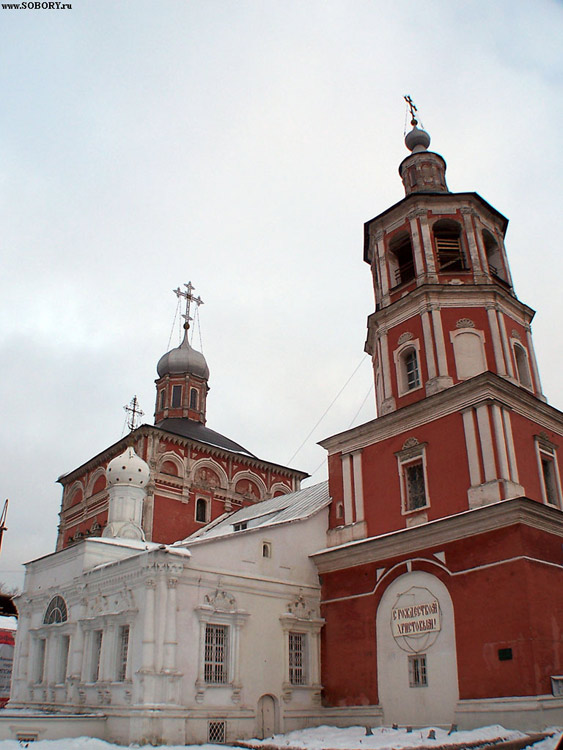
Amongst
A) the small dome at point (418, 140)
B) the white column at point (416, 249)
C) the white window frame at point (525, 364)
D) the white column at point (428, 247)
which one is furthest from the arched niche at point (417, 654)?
the small dome at point (418, 140)

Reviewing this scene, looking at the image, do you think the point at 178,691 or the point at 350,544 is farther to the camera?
the point at 350,544

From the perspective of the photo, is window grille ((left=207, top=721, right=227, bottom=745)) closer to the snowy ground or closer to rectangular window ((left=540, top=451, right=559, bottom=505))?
the snowy ground

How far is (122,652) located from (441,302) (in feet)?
39.4

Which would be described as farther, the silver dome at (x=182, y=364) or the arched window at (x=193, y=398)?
the silver dome at (x=182, y=364)

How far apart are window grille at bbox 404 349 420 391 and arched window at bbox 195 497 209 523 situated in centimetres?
1335

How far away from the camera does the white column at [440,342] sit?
17.5 metres

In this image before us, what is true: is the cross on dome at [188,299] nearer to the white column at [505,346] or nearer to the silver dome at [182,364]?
the silver dome at [182,364]

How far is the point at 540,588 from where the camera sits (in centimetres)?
1420

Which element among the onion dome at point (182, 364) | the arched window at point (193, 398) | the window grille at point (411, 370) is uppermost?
the onion dome at point (182, 364)

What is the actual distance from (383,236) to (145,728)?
14517 millimetres

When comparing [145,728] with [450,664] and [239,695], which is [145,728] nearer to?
[239,695]

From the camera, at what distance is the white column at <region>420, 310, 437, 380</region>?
695 inches

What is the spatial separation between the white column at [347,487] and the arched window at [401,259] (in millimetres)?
5437

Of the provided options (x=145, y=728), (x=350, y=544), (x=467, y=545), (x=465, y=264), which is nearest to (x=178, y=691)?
(x=145, y=728)
